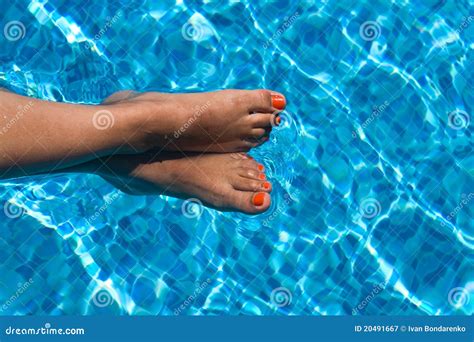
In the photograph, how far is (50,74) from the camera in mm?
3070

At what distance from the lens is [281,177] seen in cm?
299

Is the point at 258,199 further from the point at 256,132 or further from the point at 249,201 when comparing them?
the point at 256,132

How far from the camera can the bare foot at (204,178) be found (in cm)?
264

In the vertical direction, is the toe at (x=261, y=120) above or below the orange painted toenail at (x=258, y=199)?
above

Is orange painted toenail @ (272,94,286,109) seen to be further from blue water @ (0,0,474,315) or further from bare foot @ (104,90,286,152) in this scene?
blue water @ (0,0,474,315)

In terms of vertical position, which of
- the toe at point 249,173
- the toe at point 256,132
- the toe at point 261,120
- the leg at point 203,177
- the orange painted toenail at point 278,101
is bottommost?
the leg at point 203,177

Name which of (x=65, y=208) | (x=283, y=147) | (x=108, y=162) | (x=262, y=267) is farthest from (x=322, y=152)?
(x=65, y=208)

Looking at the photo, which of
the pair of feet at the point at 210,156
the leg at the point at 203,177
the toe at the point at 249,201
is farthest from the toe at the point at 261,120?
the toe at the point at 249,201

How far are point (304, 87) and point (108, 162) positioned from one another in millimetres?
1062

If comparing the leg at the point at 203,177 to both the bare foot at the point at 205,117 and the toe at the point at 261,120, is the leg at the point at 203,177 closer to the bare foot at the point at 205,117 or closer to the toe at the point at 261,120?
the bare foot at the point at 205,117

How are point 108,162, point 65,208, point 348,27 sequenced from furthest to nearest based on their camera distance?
point 348,27
point 65,208
point 108,162

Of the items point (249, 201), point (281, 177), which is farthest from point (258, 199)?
point (281, 177)

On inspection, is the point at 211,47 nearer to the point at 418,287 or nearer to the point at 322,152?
the point at 322,152

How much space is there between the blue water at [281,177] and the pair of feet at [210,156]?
0.25 metres
